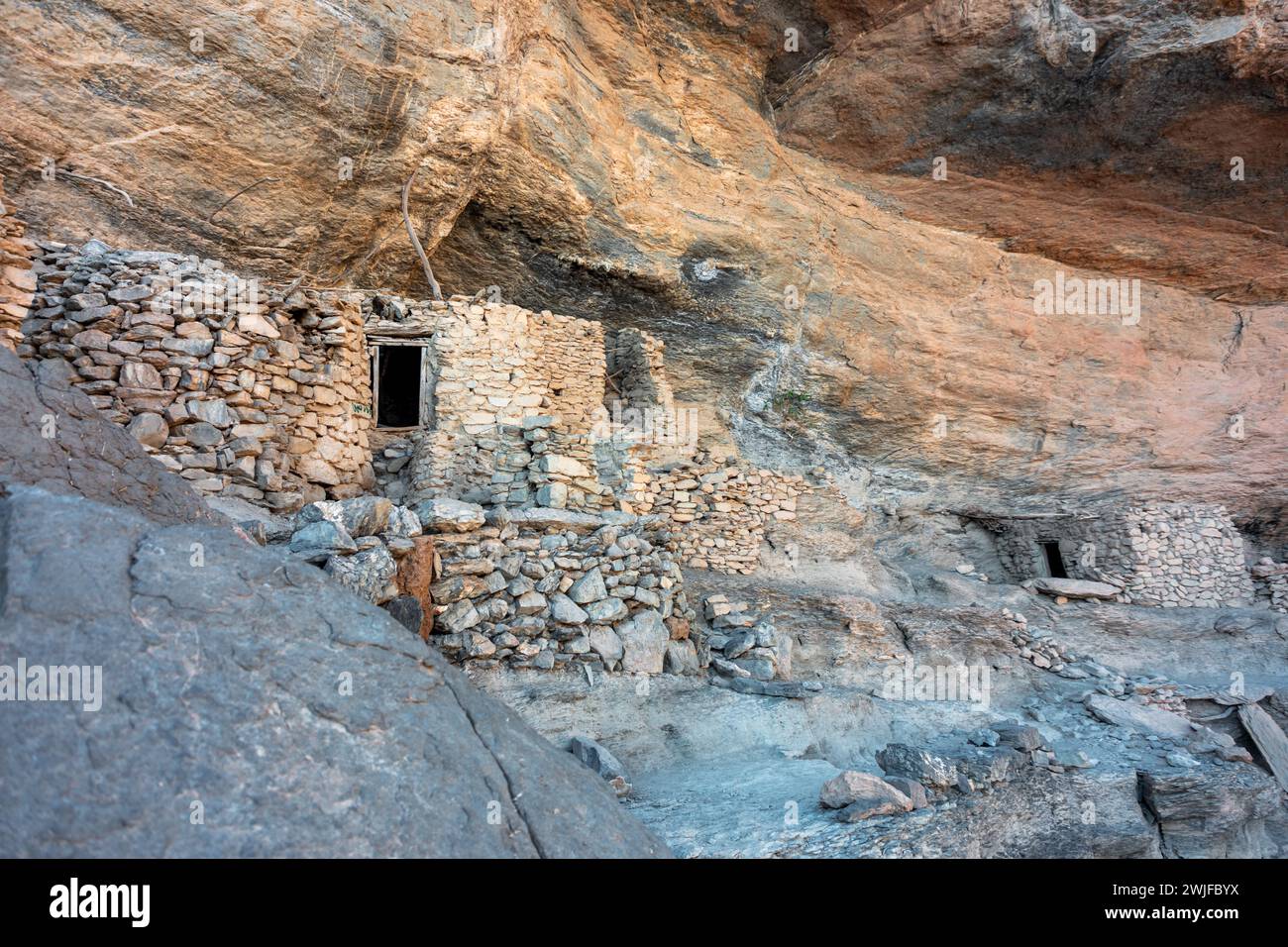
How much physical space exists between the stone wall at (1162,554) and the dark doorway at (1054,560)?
0.26m

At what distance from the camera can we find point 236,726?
2.18 m

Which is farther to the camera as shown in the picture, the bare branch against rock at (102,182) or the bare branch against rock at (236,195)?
the bare branch against rock at (236,195)

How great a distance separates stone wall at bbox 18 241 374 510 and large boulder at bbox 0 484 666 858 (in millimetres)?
2645

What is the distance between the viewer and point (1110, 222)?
402 inches

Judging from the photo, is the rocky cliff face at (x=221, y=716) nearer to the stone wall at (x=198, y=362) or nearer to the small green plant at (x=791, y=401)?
the stone wall at (x=198, y=362)

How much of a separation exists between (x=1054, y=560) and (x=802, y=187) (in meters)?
6.66

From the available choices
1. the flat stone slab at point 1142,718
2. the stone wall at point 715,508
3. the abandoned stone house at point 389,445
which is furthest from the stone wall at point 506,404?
the flat stone slab at point 1142,718

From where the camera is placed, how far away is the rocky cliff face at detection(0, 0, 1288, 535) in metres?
6.93

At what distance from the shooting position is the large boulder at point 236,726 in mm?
1932

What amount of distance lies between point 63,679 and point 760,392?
9175 mm

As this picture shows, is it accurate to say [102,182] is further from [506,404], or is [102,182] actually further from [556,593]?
[556,593]

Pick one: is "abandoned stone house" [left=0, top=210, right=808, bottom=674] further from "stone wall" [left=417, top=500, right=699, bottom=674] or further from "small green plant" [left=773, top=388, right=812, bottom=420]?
"small green plant" [left=773, top=388, right=812, bottom=420]

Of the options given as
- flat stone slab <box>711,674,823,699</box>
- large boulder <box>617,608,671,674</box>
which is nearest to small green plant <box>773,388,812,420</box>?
flat stone slab <box>711,674,823,699</box>
